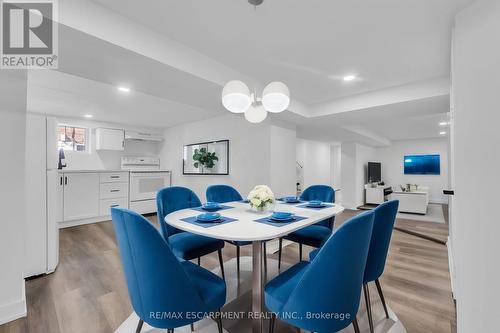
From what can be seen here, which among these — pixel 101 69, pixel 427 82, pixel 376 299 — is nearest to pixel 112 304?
pixel 101 69

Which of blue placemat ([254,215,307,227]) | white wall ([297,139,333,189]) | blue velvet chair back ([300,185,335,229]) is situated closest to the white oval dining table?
blue placemat ([254,215,307,227])

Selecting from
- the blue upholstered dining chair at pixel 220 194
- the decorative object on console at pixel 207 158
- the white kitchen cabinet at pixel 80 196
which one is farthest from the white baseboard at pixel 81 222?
the blue upholstered dining chair at pixel 220 194

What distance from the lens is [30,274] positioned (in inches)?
89.9

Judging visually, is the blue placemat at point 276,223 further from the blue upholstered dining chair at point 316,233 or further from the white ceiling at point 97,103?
the white ceiling at point 97,103

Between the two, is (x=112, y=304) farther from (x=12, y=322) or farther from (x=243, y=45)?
(x=243, y=45)

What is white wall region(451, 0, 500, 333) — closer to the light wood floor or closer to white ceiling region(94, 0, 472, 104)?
white ceiling region(94, 0, 472, 104)

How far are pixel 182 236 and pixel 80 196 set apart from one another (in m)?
3.55

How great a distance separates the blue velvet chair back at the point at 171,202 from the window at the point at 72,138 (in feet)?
13.1

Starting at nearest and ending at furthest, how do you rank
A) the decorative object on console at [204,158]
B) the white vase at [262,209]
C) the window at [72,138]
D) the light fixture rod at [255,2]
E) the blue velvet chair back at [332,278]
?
the blue velvet chair back at [332,278], the light fixture rod at [255,2], the white vase at [262,209], the decorative object on console at [204,158], the window at [72,138]

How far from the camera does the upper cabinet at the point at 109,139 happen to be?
5.03 metres

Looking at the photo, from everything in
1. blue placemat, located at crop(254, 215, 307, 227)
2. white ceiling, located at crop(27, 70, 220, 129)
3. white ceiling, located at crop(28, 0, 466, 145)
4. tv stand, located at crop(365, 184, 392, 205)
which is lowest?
tv stand, located at crop(365, 184, 392, 205)

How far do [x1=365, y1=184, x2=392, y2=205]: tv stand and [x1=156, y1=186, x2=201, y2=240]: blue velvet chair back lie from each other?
6571 mm

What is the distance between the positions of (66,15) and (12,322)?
2.17m

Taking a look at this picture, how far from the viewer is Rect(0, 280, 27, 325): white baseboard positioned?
1649 mm
